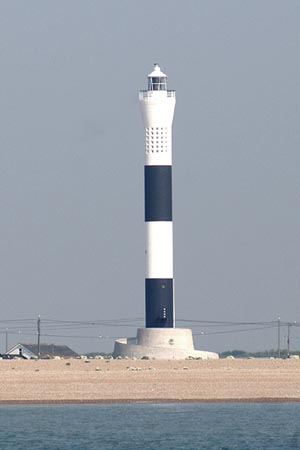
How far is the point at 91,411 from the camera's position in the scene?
56.2 metres

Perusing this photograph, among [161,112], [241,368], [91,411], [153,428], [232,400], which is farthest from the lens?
[161,112]

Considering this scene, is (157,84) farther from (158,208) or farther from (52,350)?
(52,350)

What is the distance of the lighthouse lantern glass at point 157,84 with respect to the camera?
249 feet

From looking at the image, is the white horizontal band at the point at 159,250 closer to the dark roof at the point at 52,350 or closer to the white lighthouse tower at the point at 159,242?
the white lighthouse tower at the point at 159,242

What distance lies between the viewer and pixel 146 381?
63500 millimetres

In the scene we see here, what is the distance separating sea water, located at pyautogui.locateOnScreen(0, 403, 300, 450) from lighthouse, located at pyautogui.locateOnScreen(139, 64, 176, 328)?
47.8 ft

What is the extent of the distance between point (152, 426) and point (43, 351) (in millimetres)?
38812

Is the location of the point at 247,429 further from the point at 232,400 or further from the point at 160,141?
the point at 160,141

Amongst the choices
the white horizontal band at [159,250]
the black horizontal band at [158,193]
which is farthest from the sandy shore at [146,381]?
the black horizontal band at [158,193]

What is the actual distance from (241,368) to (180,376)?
190 inches

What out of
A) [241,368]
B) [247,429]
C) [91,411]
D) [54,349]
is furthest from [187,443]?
[54,349]

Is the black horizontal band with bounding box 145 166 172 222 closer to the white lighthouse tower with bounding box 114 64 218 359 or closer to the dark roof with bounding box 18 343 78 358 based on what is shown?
the white lighthouse tower with bounding box 114 64 218 359

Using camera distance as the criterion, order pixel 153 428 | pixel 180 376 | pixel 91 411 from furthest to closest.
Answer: pixel 180 376 < pixel 91 411 < pixel 153 428

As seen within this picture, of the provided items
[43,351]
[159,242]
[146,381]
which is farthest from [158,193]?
[43,351]
